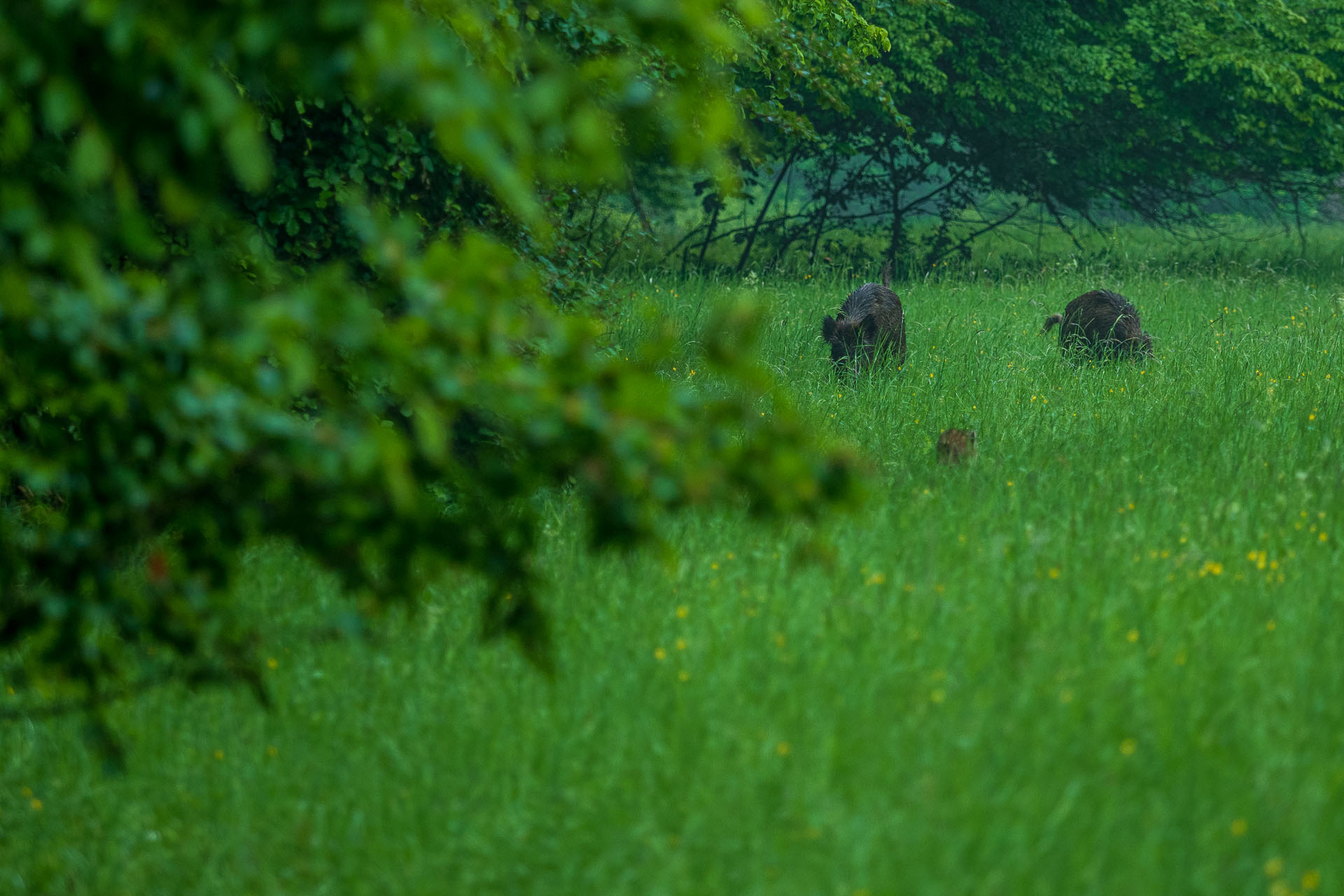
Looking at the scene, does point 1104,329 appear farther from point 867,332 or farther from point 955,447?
point 955,447

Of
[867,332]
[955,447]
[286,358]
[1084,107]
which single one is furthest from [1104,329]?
[1084,107]

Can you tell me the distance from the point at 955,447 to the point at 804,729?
3.44 meters

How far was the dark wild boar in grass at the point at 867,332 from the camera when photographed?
9656 mm

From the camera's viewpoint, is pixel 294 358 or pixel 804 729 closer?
pixel 294 358

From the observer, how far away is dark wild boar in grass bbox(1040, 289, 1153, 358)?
996 centimetres

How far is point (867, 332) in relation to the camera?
9.73 metres

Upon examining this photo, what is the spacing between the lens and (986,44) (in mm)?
18828

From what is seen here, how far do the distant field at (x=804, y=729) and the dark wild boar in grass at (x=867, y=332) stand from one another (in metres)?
3.87

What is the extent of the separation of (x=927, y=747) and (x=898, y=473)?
10.4 ft

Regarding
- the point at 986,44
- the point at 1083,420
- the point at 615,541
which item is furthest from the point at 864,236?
the point at 615,541

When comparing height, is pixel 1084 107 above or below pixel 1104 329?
above

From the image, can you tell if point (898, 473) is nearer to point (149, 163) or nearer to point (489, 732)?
point (489, 732)

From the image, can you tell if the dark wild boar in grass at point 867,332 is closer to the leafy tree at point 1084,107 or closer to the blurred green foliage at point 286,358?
the blurred green foliage at point 286,358

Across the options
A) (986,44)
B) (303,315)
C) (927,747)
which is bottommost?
(927,747)
